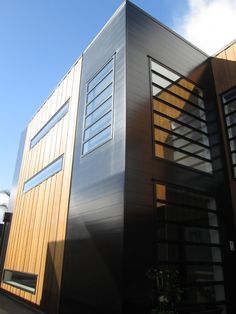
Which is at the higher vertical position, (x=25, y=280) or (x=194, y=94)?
(x=194, y=94)

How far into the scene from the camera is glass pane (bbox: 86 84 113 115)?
8.02 metres

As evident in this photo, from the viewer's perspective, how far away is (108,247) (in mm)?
6016

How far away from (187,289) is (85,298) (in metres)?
2.38

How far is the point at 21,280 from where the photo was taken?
10727 mm

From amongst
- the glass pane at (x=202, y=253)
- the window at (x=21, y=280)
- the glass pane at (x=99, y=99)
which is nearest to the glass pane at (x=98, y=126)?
the glass pane at (x=99, y=99)

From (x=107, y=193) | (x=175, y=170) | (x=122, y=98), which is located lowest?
(x=107, y=193)

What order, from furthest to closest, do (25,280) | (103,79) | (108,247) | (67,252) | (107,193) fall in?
(25,280) → (103,79) → (67,252) → (107,193) → (108,247)

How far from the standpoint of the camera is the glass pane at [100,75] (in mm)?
8319

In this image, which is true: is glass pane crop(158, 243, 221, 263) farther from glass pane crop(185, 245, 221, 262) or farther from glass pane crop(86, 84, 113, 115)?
glass pane crop(86, 84, 113, 115)

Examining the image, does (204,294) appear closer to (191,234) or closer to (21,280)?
(191,234)

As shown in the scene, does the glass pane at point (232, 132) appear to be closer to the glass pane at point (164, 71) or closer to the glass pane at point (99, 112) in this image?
the glass pane at point (164, 71)

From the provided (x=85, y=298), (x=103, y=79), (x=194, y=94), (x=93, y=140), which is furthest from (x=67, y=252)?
(x=194, y=94)

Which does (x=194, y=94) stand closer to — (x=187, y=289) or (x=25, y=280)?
(x=187, y=289)

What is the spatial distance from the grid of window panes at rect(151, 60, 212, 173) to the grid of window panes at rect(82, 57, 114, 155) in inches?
50.4
